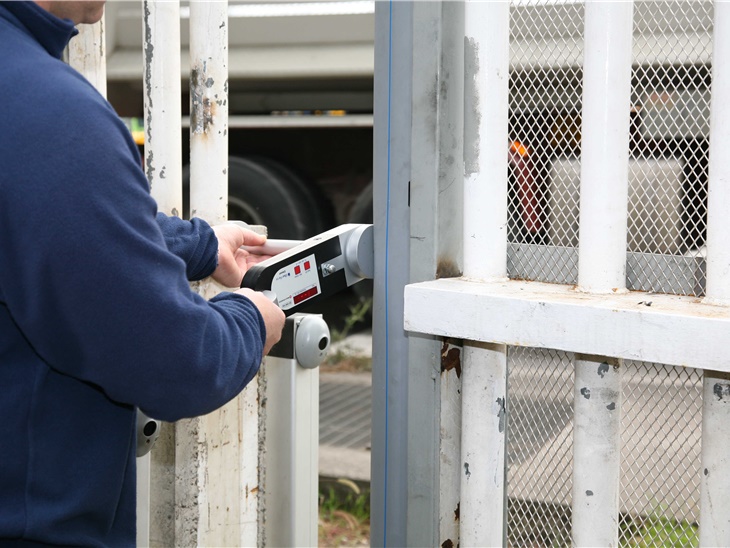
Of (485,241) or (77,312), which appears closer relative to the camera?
(77,312)

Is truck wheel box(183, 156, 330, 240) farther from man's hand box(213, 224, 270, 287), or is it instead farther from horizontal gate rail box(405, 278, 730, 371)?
horizontal gate rail box(405, 278, 730, 371)

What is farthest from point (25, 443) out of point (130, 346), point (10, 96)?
point (10, 96)

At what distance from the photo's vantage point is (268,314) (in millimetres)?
1213

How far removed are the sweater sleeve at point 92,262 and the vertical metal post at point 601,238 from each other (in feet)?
1.80

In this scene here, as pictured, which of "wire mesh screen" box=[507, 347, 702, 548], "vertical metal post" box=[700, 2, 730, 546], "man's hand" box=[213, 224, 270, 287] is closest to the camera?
"vertical metal post" box=[700, 2, 730, 546]

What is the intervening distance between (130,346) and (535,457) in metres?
0.70

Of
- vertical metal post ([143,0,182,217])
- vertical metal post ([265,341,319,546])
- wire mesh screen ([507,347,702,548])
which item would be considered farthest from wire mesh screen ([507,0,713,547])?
vertical metal post ([143,0,182,217])

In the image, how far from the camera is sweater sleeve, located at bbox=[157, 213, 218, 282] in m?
1.41

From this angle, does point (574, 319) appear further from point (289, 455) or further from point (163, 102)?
point (163, 102)

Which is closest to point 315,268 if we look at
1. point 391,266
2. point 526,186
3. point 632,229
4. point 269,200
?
point 391,266

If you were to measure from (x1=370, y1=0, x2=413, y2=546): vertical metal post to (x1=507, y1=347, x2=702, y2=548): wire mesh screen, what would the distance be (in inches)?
7.0

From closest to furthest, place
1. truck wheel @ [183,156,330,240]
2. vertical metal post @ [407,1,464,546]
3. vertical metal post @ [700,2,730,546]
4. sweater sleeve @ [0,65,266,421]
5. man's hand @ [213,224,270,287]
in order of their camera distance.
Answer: sweater sleeve @ [0,65,266,421] → vertical metal post @ [700,2,730,546] → vertical metal post @ [407,1,464,546] → man's hand @ [213,224,270,287] → truck wheel @ [183,156,330,240]

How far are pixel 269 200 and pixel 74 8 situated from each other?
312cm

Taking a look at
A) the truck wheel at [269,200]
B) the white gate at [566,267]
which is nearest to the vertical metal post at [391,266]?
the white gate at [566,267]
